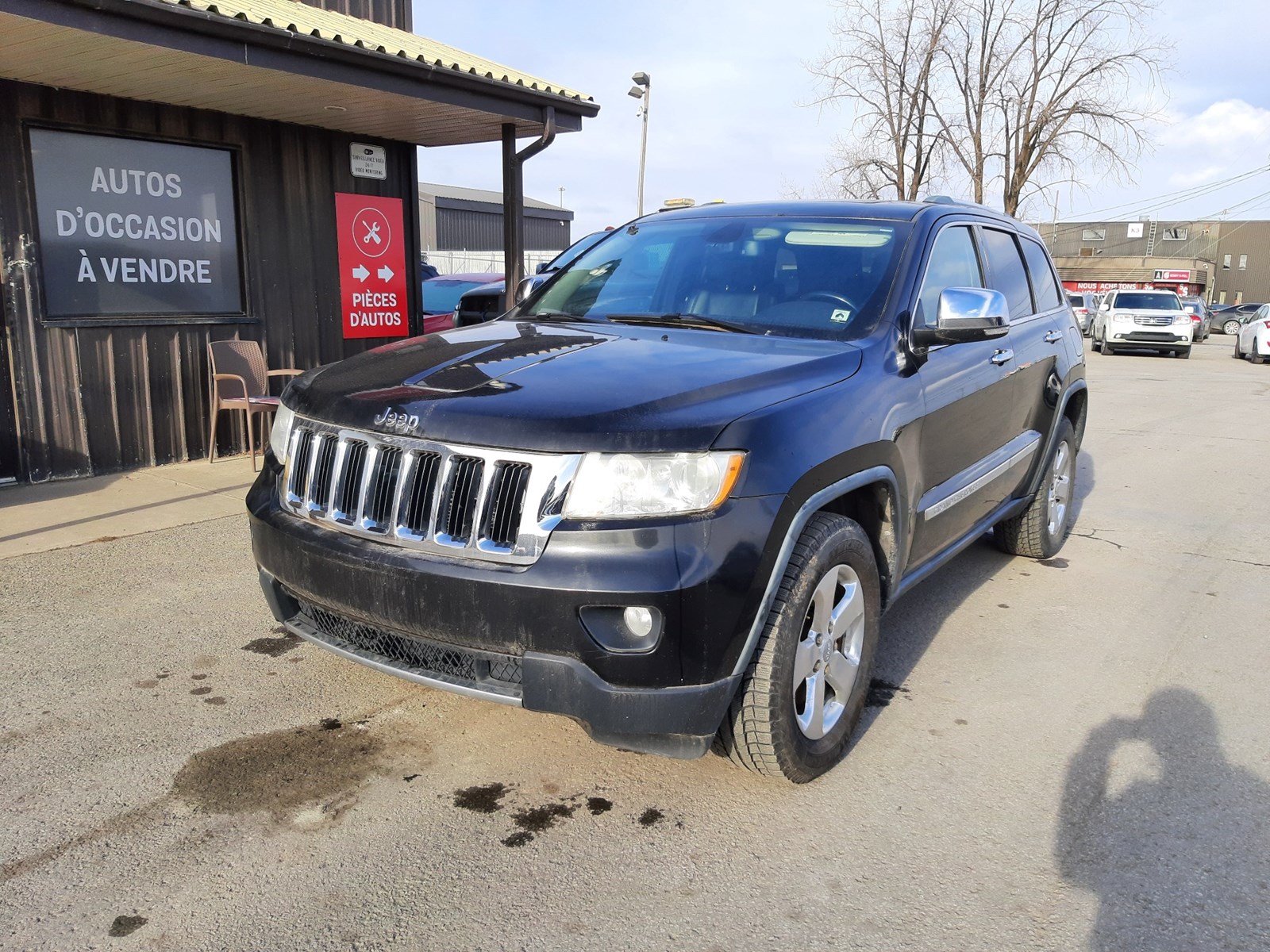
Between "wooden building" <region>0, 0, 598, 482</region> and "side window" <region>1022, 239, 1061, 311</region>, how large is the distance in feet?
14.0

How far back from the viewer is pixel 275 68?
6.37 m

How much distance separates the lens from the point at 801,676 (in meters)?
3.01

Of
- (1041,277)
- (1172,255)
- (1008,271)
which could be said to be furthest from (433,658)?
(1172,255)

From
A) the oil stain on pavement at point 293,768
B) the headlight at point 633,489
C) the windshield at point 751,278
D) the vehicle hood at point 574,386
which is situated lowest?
the oil stain on pavement at point 293,768

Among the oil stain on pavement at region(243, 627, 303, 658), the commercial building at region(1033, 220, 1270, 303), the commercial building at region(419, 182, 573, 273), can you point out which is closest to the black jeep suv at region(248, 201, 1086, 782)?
the oil stain on pavement at region(243, 627, 303, 658)

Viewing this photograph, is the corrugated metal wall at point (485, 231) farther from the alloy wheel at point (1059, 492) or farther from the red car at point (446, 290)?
the alloy wheel at point (1059, 492)

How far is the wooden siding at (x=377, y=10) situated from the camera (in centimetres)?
964

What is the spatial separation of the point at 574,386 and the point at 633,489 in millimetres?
432

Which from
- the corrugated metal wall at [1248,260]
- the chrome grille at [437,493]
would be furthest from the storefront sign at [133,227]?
the corrugated metal wall at [1248,260]

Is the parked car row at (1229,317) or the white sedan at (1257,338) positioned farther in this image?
the parked car row at (1229,317)

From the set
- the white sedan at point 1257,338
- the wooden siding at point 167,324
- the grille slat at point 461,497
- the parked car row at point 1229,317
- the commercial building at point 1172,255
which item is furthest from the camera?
the commercial building at point 1172,255

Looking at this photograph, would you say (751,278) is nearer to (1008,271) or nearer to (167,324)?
(1008,271)

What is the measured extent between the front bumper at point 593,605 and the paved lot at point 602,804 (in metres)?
0.44

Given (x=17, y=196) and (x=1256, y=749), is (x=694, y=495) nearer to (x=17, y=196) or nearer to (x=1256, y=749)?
(x=1256, y=749)
